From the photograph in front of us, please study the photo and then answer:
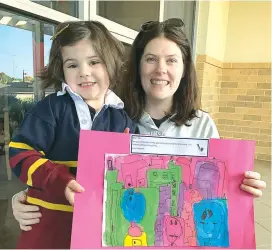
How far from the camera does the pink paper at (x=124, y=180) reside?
0.67 meters

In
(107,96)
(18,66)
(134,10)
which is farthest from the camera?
(134,10)

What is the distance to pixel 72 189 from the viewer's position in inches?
25.3

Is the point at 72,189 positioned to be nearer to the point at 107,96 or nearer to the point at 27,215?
the point at 27,215

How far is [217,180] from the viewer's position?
73 centimetres

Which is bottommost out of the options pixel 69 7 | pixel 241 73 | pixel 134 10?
pixel 241 73

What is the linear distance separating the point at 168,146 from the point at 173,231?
0.21m

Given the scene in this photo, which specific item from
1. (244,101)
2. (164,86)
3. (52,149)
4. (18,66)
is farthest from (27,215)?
(244,101)

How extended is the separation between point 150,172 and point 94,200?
0.49 feet

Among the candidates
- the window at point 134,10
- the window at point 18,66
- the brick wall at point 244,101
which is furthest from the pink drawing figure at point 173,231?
the brick wall at point 244,101

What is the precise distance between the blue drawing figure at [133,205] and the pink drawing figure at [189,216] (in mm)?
106

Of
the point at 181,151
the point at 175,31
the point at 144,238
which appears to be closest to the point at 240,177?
the point at 181,151

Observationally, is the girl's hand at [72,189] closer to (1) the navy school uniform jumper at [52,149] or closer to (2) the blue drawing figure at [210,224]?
(1) the navy school uniform jumper at [52,149]

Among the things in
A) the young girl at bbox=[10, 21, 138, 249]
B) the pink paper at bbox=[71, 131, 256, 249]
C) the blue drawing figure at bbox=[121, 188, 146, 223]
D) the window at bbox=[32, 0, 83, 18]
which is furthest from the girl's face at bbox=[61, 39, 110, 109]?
the window at bbox=[32, 0, 83, 18]

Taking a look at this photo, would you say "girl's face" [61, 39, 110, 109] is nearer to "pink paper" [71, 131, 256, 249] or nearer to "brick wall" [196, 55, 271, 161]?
"pink paper" [71, 131, 256, 249]
